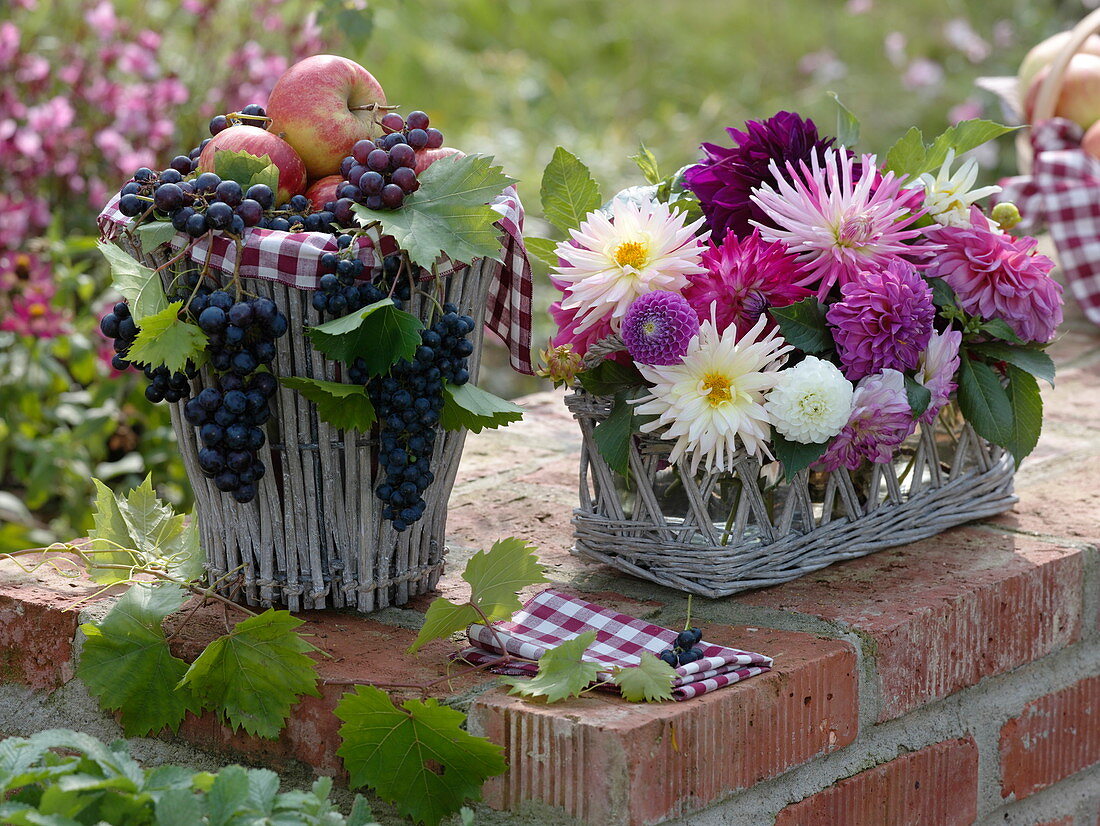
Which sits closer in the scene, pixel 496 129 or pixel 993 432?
pixel 993 432

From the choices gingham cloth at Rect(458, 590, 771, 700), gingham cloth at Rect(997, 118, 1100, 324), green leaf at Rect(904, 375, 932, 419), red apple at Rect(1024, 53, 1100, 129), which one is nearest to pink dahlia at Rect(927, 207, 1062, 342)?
green leaf at Rect(904, 375, 932, 419)

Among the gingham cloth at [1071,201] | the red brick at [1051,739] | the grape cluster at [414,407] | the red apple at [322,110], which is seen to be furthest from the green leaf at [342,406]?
the gingham cloth at [1071,201]

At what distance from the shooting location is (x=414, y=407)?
1002 millimetres

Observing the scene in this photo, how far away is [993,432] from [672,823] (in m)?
0.52

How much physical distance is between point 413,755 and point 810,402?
1.44 feet

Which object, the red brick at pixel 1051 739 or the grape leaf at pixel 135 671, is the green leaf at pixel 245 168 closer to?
the grape leaf at pixel 135 671

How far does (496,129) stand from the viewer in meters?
4.06

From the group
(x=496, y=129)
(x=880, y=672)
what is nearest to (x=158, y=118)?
(x=496, y=129)

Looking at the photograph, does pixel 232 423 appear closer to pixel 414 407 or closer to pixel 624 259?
pixel 414 407

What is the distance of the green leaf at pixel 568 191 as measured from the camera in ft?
3.91

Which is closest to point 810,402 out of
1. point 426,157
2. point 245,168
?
point 426,157

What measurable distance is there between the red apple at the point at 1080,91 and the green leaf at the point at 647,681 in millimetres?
1639

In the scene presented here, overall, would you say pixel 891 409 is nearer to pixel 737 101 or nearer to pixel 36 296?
pixel 36 296

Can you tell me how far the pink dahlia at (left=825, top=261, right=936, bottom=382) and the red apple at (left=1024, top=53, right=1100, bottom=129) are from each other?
1286mm
